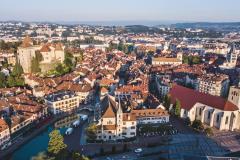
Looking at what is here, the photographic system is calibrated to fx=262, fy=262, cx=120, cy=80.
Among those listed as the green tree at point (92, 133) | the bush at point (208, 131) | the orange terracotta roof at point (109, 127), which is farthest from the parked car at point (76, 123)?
the bush at point (208, 131)

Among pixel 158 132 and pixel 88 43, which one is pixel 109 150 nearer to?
pixel 158 132

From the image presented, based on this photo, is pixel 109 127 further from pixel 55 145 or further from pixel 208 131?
pixel 208 131

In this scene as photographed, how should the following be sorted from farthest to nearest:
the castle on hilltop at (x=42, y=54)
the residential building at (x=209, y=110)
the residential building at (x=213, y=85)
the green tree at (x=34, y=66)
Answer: the castle on hilltop at (x=42, y=54), the green tree at (x=34, y=66), the residential building at (x=213, y=85), the residential building at (x=209, y=110)

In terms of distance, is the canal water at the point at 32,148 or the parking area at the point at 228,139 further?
the parking area at the point at 228,139

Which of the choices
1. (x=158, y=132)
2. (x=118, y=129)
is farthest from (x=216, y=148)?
(x=118, y=129)

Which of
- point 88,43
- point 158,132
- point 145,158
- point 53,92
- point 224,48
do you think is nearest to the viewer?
point 145,158

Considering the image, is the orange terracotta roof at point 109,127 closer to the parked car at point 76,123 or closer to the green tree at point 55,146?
the green tree at point 55,146
